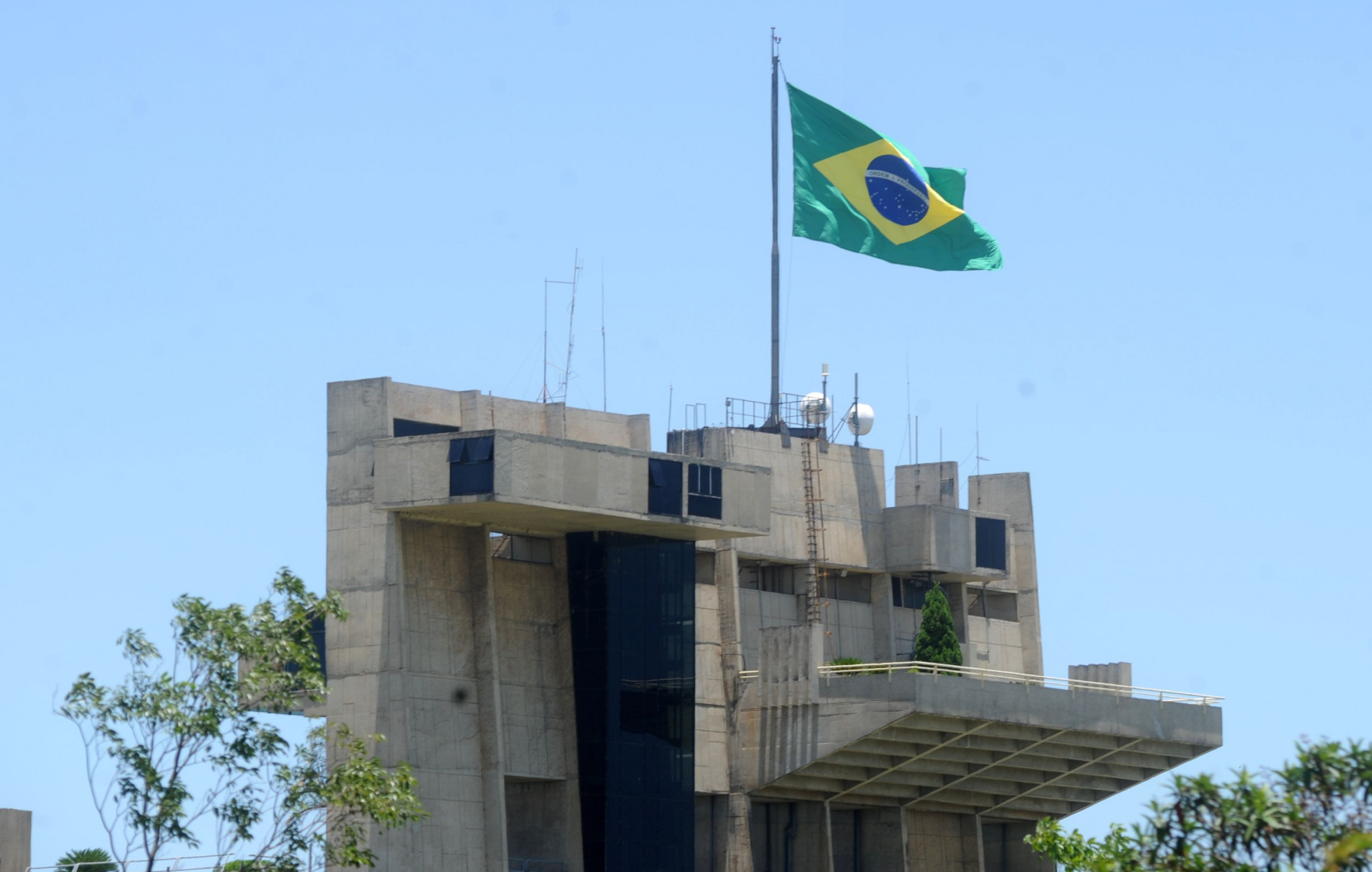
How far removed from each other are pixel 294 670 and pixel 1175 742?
28.6 metres

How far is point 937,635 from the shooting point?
78250 millimetres

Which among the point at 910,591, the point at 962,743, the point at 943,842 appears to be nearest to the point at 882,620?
the point at 910,591

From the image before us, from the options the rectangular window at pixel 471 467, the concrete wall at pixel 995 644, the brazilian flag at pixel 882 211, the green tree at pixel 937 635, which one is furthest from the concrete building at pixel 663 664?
the brazilian flag at pixel 882 211

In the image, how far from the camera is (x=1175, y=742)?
3108 inches

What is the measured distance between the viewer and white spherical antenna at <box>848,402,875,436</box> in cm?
8088

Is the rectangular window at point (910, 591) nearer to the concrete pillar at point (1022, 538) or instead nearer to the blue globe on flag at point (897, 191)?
the concrete pillar at point (1022, 538)

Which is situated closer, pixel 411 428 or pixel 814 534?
pixel 411 428

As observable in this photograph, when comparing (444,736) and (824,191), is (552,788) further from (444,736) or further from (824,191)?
(824,191)

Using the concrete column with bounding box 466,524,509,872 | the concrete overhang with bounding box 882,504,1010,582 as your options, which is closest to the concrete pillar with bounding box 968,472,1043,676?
the concrete overhang with bounding box 882,504,1010,582

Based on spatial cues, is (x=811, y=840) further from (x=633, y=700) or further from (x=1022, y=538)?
(x=1022, y=538)

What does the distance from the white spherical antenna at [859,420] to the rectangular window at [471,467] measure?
18.5 m

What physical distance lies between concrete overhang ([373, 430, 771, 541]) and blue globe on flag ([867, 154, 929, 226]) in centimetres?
1122

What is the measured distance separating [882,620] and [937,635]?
2.92 meters

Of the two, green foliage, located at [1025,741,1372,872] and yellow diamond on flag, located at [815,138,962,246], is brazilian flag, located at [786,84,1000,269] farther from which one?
green foliage, located at [1025,741,1372,872]
